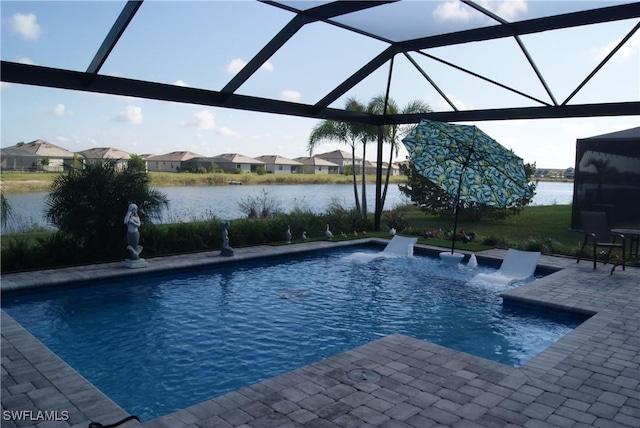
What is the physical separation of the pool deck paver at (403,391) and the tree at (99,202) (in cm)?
378

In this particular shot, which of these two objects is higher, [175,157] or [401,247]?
[175,157]

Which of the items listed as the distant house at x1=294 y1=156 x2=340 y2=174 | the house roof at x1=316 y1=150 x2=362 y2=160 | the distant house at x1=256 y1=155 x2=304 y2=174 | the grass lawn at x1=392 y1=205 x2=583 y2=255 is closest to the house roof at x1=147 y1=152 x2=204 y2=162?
the distant house at x1=256 y1=155 x2=304 y2=174

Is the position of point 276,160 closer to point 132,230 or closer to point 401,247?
point 401,247

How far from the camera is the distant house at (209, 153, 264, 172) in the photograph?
4642cm

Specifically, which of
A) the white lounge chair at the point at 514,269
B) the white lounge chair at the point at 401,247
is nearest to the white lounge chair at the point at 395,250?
the white lounge chair at the point at 401,247

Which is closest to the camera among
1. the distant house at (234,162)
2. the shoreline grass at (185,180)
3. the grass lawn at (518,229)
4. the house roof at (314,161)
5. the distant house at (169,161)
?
the grass lawn at (518,229)

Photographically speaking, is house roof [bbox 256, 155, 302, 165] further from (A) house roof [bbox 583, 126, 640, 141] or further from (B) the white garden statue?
(B) the white garden statue

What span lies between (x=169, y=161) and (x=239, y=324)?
4213cm

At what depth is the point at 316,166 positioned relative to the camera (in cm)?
5391

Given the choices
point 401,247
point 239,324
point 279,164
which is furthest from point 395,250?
point 279,164

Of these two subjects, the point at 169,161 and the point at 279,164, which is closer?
the point at 169,161

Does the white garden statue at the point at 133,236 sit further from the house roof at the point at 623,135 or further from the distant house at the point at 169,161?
the distant house at the point at 169,161

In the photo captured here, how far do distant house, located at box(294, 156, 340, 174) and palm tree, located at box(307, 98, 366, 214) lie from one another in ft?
107

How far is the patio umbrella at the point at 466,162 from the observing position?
302 inches
